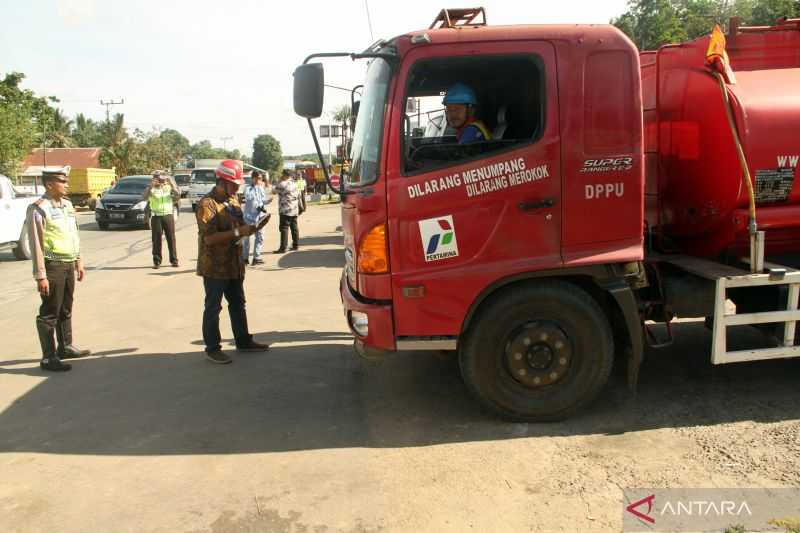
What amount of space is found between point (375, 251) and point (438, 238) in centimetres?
40

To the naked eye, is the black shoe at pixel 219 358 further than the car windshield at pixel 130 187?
No

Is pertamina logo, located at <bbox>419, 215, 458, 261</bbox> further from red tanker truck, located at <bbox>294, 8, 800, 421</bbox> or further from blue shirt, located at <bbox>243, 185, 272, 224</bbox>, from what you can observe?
blue shirt, located at <bbox>243, 185, 272, 224</bbox>

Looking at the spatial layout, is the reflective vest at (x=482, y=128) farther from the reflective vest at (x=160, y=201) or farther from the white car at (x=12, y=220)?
the white car at (x=12, y=220)

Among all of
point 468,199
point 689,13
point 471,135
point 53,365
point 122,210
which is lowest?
point 53,365

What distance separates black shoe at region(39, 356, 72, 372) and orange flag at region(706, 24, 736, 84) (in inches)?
225

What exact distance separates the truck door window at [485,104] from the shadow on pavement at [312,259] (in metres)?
7.26

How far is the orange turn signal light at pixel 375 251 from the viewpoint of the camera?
393cm

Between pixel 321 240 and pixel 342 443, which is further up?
pixel 321 240

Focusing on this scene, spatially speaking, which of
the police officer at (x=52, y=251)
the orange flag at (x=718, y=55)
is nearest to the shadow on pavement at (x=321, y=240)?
the police officer at (x=52, y=251)

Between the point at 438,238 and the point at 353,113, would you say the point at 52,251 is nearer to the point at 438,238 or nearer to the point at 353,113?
the point at 353,113

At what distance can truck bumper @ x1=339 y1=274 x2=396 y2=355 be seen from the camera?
401 cm

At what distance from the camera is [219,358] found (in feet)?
18.9

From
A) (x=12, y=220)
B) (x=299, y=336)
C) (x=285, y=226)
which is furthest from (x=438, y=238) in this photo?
(x=12, y=220)

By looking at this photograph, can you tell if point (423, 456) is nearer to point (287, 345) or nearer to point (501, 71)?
point (501, 71)
